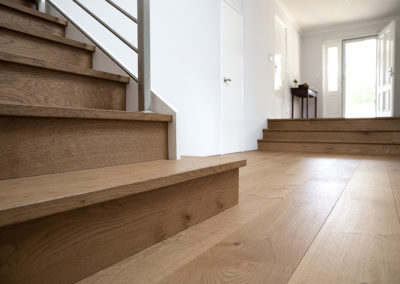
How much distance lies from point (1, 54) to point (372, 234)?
1.27 m

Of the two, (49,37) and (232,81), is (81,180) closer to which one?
(49,37)

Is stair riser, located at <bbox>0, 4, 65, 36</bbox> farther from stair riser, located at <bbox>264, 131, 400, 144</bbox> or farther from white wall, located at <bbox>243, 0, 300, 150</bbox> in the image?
stair riser, located at <bbox>264, 131, 400, 144</bbox>

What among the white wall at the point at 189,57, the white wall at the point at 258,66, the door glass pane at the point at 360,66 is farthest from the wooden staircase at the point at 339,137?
the door glass pane at the point at 360,66

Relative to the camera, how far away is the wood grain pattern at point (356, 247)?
24.5 inches

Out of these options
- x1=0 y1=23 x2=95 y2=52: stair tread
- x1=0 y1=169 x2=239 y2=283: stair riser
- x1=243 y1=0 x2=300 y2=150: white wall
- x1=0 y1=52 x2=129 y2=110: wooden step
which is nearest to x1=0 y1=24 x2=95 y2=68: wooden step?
x1=0 y1=23 x2=95 y2=52: stair tread

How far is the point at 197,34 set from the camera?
296 centimetres

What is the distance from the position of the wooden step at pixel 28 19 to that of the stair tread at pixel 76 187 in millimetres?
1186

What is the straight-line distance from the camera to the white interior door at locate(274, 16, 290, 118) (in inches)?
222

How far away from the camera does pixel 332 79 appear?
7.18 m

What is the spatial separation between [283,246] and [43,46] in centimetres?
145

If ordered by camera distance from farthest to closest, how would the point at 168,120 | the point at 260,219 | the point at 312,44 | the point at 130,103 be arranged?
the point at 312,44, the point at 130,103, the point at 168,120, the point at 260,219

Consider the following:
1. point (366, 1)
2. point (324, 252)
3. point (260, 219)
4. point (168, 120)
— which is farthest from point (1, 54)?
point (366, 1)

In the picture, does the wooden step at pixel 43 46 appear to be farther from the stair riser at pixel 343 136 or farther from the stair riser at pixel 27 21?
the stair riser at pixel 343 136

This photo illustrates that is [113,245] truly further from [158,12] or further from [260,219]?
[158,12]
